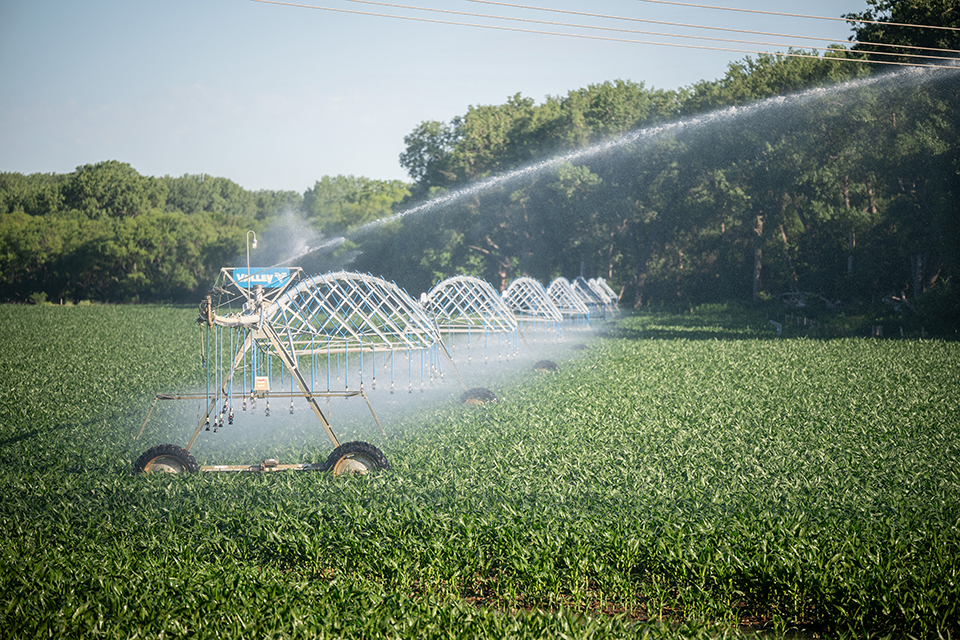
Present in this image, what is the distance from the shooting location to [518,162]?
5241 centimetres

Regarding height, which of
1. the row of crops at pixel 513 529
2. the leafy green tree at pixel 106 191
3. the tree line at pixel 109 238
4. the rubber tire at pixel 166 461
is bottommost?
the row of crops at pixel 513 529

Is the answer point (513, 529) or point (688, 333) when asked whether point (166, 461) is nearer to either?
point (513, 529)

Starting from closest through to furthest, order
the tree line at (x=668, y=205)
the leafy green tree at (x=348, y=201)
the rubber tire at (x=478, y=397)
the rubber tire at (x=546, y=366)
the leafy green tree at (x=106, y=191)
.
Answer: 1. the rubber tire at (x=478, y=397)
2. the rubber tire at (x=546, y=366)
3. the tree line at (x=668, y=205)
4. the leafy green tree at (x=348, y=201)
5. the leafy green tree at (x=106, y=191)

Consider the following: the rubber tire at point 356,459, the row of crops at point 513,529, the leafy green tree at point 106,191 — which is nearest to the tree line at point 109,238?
the leafy green tree at point 106,191

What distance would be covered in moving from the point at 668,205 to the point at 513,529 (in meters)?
44.3

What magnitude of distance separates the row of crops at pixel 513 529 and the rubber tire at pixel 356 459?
7.6 inches

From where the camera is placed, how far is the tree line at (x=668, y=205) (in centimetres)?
3031

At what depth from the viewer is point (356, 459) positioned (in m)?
8.03

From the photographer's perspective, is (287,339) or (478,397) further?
(478,397)

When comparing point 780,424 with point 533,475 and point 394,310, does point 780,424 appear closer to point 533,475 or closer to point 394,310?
point 533,475

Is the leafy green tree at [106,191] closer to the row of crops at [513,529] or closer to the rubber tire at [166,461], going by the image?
the row of crops at [513,529]

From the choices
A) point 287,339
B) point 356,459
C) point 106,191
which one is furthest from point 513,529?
point 106,191

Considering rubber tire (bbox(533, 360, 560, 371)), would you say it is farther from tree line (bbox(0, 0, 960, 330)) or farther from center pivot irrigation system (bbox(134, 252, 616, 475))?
tree line (bbox(0, 0, 960, 330))

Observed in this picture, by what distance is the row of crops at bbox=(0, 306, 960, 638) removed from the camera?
4.89 metres
